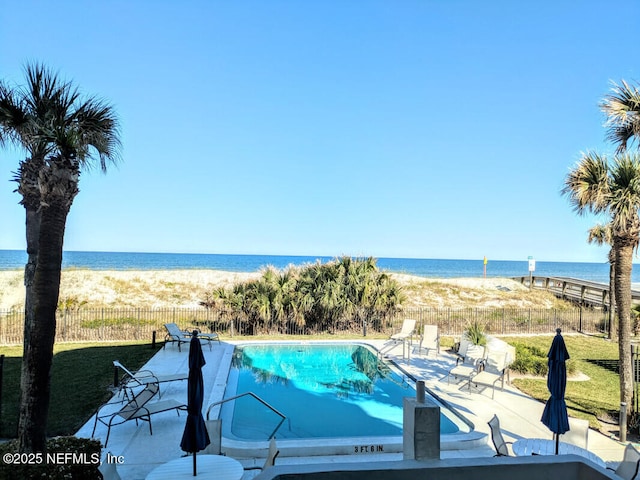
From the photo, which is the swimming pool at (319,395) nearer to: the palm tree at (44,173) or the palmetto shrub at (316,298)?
the palmetto shrub at (316,298)

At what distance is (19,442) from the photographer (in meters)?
4.43

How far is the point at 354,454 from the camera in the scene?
19.4 feet

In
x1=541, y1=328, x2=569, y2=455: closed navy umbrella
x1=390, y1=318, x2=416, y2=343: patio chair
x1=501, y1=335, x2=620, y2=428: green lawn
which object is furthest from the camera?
x1=390, y1=318, x2=416, y2=343: patio chair

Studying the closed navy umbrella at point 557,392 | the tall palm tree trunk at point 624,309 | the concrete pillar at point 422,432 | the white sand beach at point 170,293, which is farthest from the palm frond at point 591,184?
the white sand beach at point 170,293

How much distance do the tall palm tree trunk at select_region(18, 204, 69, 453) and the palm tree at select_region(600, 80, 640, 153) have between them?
29.3 ft

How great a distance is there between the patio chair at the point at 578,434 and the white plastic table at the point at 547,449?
0.20 m

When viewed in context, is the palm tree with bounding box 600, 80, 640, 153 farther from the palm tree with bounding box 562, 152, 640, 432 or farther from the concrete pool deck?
the concrete pool deck

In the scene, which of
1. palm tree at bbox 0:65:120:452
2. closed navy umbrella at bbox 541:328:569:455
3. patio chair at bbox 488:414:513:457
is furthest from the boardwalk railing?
closed navy umbrella at bbox 541:328:569:455

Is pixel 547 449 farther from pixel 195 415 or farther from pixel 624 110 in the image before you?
pixel 624 110

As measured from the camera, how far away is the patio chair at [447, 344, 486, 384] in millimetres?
9078

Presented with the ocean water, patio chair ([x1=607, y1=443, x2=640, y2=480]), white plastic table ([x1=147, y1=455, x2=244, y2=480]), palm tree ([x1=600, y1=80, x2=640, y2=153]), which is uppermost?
palm tree ([x1=600, y1=80, x2=640, y2=153])

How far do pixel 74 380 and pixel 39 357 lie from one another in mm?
6060

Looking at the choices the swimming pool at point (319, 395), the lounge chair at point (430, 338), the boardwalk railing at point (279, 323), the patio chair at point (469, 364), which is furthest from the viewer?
the boardwalk railing at point (279, 323)

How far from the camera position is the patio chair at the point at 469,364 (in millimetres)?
9078
